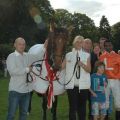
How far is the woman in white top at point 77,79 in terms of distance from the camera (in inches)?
330

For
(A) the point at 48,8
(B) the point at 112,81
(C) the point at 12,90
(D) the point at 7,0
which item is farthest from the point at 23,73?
(A) the point at 48,8

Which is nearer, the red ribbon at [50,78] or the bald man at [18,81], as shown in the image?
the bald man at [18,81]

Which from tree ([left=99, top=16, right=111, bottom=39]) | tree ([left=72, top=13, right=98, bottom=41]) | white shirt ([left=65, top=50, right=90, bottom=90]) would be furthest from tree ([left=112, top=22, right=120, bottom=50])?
white shirt ([left=65, top=50, right=90, bottom=90])

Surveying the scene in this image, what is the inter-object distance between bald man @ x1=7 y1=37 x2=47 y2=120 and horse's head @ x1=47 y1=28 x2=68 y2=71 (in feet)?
1.67

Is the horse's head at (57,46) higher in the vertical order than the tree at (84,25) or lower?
lower

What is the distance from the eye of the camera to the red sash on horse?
967cm

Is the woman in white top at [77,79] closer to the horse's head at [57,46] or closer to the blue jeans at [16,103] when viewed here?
the horse's head at [57,46]

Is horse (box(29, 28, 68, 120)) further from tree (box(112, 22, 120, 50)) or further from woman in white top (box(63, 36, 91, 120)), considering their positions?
tree (box(112, 22, 120, 50))

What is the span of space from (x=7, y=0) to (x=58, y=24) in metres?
36.2

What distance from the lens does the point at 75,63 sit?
27.8 ft

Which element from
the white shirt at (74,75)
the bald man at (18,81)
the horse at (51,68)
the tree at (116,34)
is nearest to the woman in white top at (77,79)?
the white shirt at (74,75)

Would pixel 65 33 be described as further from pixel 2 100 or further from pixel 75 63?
pixel 2 100

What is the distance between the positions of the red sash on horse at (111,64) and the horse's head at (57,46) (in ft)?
5.57

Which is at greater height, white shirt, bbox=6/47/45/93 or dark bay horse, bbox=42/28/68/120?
dark bay horse, bbox=42/28/68/120
